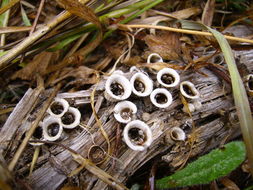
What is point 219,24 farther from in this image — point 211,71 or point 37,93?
point 37,93

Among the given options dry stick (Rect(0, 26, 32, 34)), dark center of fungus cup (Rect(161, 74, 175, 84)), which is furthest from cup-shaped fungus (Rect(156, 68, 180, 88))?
dry stick (Rect(0, 26, 32, 34))

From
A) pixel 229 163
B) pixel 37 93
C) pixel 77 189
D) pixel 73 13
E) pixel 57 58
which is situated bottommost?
pixel 229 163

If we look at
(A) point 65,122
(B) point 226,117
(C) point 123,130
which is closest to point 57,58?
(A) point 65,122

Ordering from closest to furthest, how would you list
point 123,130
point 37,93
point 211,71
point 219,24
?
point 123,130 < point 37,93 < point 211,71 < point 219,24

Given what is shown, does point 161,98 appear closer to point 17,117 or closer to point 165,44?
point 165,44

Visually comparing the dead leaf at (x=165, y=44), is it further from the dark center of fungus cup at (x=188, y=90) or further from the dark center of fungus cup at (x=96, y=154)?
the dark center of fungus cup at (x=96, y=154)

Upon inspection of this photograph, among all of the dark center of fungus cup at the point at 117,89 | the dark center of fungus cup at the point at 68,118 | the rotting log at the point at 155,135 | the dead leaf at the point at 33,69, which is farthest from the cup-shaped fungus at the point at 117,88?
the dead leaf at the point at 33,69
